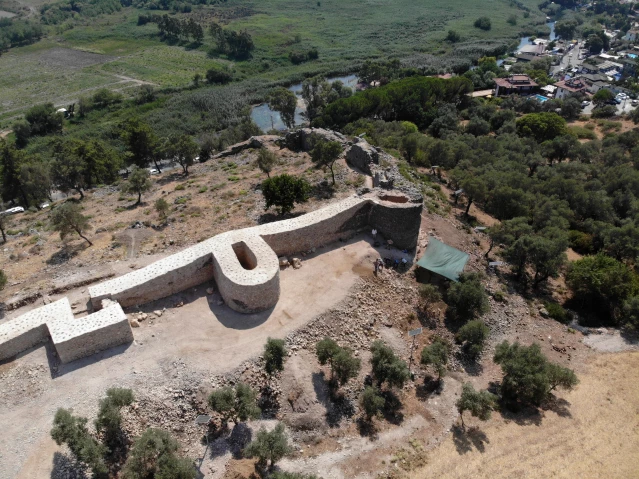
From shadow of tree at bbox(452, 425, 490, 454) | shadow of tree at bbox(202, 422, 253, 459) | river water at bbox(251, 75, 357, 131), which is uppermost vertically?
shadow of tree at bbox(202, 422, 253, 459)

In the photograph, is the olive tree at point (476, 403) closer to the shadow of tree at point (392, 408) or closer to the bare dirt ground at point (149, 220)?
the shadow of tree at point (392, 408)

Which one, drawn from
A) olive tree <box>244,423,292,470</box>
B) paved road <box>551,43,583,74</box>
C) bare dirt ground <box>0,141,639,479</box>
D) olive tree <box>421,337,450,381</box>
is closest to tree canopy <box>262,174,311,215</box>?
bare dirt ground <box>0,141,639,479</box>

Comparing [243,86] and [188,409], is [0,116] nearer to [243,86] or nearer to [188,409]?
[243,86]

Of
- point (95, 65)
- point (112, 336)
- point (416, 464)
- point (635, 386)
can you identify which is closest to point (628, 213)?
point (635, 386)

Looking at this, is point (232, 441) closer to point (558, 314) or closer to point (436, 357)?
point (436, 357)

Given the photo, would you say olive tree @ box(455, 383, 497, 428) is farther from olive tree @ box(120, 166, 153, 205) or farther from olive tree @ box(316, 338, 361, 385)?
olive tree @ box(120, 166, 153, 205)

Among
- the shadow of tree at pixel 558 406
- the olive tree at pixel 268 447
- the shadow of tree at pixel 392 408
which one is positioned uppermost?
the olive tree at pixel 268 447

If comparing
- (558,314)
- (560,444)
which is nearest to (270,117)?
(558,314)

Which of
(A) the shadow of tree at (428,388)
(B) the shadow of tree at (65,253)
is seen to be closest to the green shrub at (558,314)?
(A) the shadow of tree at (428,388)
